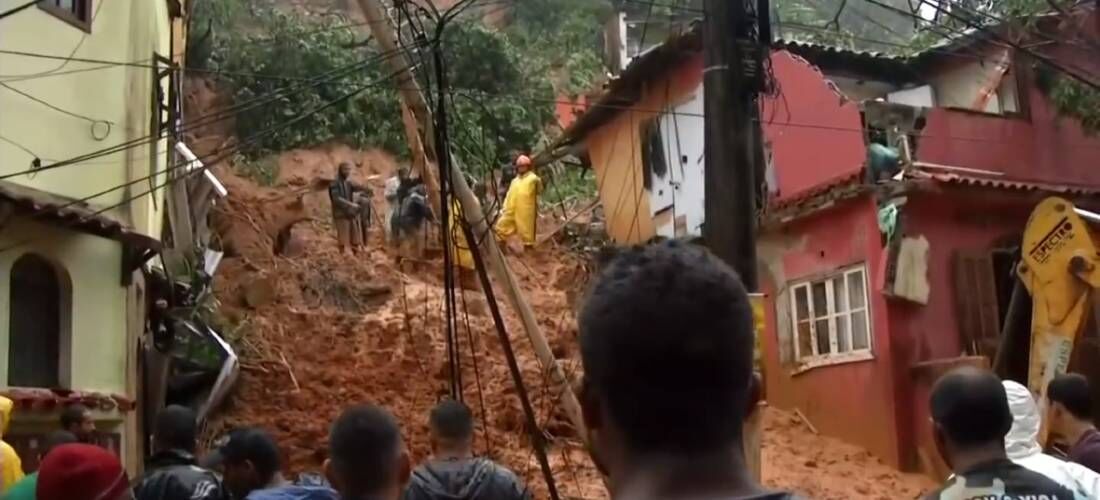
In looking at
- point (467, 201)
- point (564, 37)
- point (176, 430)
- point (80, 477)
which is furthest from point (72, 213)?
Result: point (564, 37)

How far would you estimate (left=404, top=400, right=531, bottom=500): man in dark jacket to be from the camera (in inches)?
187

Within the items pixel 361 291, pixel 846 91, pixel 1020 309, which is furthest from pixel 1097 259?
pixel 361 291

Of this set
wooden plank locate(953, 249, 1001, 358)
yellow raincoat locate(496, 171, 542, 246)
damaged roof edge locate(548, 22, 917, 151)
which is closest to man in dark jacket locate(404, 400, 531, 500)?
wooden plank locate(953, 249, 1001, 358)

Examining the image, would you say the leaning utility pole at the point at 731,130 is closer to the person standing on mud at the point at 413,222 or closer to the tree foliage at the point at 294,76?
the person standing on mud at the point at 413,222

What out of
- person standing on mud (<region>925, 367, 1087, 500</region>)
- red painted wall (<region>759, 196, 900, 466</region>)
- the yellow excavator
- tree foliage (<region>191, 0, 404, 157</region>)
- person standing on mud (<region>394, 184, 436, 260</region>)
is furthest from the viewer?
tree foliage (<region>191, 0, 404, 157</region>)

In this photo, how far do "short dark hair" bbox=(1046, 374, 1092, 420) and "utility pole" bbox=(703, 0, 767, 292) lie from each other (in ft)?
7.19

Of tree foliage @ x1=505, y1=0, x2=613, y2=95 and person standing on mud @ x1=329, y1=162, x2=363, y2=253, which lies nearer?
person standing on mud @ x1=329, y1=162, x2=363, y2=253

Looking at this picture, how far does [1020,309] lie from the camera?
37.3ft

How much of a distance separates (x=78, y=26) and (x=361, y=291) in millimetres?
5945

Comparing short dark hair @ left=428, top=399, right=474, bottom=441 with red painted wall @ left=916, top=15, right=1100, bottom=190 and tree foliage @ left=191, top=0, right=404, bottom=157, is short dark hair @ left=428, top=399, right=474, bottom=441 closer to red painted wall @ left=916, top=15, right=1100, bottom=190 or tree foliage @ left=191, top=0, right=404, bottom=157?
red painted wall @ left=916, top=15, right=1100, bottom=190

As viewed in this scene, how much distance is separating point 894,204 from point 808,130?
7.21 ft

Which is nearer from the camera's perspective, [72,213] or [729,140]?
[729,140]

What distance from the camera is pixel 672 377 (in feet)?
5.21

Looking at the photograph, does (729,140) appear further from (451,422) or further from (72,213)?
(72,213)
